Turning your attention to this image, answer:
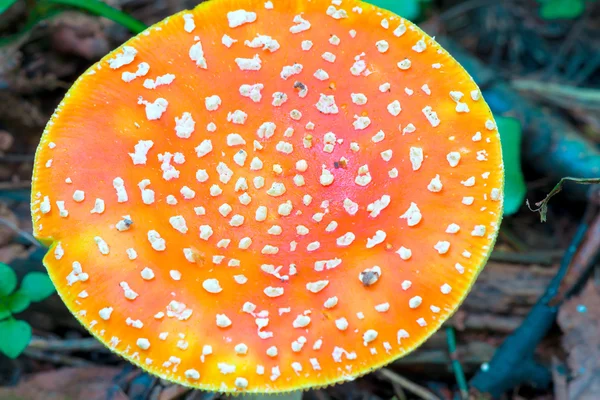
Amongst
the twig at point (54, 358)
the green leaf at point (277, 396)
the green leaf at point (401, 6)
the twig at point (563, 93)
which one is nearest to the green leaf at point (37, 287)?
the twig at point (54, 358)

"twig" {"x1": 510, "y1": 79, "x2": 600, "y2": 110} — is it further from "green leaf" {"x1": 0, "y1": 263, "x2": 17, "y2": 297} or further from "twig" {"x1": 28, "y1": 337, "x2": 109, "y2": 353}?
"green leaf" {"x1": 0, "y1": 263, "x2": 17, "y2": 297}

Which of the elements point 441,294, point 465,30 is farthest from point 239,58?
point 465,30

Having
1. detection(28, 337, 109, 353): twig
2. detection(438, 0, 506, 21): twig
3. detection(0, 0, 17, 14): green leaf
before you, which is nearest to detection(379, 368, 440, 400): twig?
detection(28, 337, 109, 353): twig

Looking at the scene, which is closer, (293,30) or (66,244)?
(66,244)

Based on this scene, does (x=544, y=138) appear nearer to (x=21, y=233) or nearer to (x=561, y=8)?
(x=561, y=8)

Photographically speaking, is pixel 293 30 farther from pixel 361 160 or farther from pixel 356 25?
pixel 361 160

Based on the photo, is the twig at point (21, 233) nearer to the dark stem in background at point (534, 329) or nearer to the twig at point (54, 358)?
the twig at point (54, 358)

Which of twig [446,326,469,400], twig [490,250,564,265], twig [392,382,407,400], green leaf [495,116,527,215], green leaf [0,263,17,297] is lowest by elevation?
twig [392,382,407,400]
